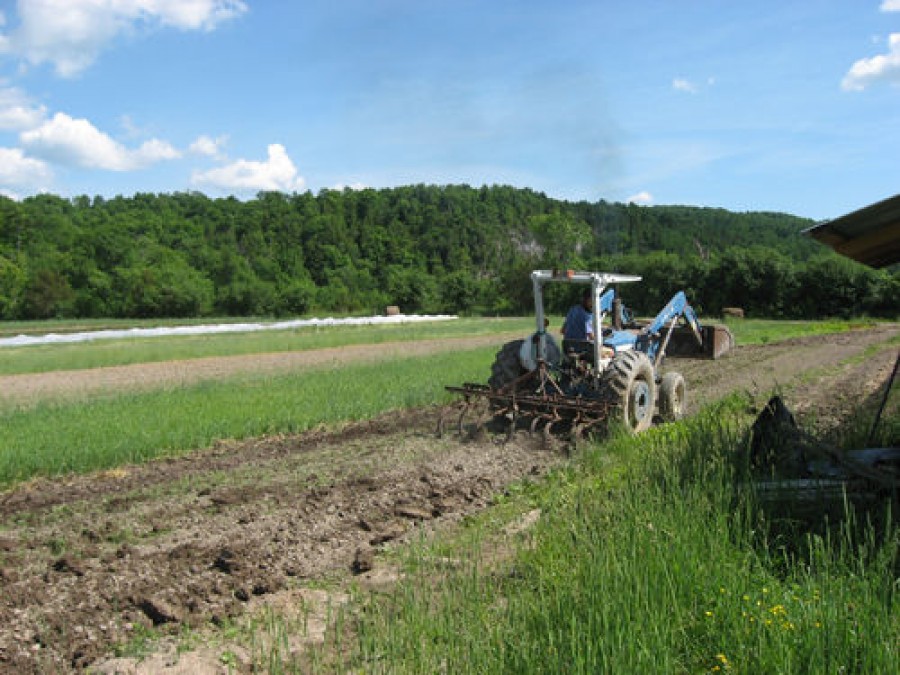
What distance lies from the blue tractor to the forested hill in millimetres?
36772

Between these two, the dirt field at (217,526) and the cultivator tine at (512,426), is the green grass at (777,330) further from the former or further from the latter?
the cultivator tine at (512,426)

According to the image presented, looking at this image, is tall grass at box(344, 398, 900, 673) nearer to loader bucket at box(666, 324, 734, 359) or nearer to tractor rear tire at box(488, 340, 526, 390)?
tractor rear tire at box(488, 340, 526, 390)

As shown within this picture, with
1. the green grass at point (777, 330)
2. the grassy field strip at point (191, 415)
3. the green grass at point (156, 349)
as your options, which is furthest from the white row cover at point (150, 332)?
the green grass at point (777, 330)

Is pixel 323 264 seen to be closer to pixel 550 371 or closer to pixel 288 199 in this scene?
pixel 288 199

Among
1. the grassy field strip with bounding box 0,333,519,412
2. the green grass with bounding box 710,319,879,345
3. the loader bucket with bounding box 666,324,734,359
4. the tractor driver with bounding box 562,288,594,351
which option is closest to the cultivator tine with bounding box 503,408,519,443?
the tractor driver with bounding box 562,288,594,351

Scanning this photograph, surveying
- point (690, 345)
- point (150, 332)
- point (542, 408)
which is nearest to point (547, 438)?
point (542, 408)

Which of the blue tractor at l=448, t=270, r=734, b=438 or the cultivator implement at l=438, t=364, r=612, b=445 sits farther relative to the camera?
the blue tractor at l=448, t=270, r=734, b=438

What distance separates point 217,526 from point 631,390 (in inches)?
207

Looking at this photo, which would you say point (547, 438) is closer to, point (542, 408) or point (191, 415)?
point (542, 408)

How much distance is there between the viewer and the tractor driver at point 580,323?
925 centimetres

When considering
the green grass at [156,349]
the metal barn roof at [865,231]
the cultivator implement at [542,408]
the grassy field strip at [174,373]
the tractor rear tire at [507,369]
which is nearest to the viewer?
the metal barn roof at [865,231]

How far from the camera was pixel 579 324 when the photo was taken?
946 cm

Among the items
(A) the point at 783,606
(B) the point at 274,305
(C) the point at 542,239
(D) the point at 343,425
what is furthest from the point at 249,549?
(C) the point at 542,239

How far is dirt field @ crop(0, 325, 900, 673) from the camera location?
177 inches
